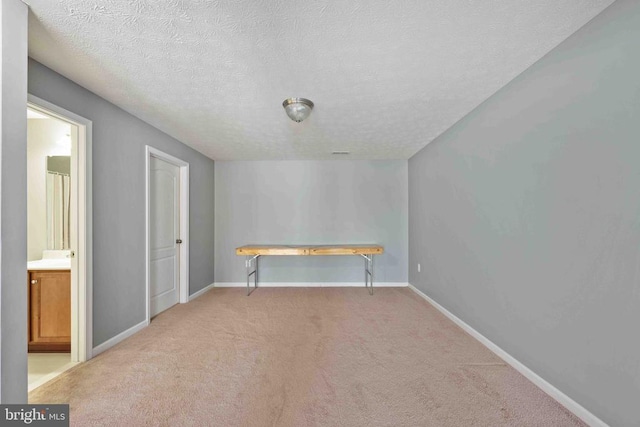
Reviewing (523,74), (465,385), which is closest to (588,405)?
(465,385)

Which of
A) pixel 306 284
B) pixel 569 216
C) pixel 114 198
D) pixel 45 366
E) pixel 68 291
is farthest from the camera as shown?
pixel 306 284

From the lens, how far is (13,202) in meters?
1.43

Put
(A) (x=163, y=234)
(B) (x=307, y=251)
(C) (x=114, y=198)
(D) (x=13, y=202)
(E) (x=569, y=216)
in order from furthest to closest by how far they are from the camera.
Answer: (B) (x=307, y=251)
(A) (x=163, y=234)
(C) (x=114, y=198)
(E) (x=569, y=216)
(D) (x=13, y=202)

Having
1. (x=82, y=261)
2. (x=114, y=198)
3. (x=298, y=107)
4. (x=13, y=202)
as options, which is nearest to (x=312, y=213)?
(x=298, y=107)

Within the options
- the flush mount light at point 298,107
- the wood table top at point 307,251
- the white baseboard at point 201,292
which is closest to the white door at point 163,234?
the white baseboard at point 201,292

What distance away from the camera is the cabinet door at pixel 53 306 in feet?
7.89

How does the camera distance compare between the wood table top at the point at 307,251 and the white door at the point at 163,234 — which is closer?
the white door at the point at 163,234

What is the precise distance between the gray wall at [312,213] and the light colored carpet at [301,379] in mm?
1673

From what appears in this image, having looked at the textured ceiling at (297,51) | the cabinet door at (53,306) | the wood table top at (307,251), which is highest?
the textured ceiling at (297,51)

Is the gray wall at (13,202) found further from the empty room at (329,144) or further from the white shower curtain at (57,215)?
the white shower curtain at (57,215)

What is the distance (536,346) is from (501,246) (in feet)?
2.56

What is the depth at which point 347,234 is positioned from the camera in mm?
4984

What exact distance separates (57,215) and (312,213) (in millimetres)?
3401

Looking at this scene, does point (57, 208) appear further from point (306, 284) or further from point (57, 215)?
point (306, 284)
